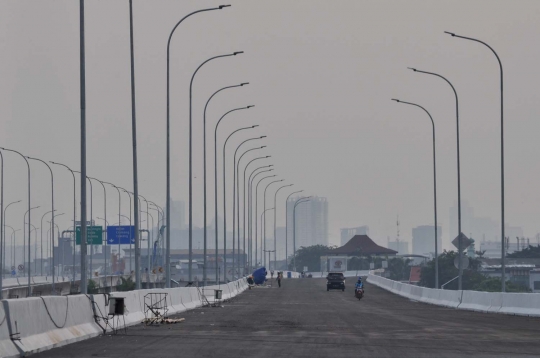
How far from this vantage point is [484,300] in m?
52.4

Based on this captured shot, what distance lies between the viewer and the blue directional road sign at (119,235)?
12106cm

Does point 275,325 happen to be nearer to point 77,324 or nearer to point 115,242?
point 77,324

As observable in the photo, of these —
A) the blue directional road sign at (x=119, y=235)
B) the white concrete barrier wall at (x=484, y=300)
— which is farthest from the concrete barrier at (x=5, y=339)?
the blue directional road sign at (x=119, y=235)

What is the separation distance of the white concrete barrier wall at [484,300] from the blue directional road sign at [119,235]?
50114 mm

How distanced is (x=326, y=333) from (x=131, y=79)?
1804 centimetres

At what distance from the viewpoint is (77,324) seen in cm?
2869

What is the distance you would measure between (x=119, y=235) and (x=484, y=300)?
7262 centimetres

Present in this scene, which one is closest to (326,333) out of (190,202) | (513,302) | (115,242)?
(513,302)

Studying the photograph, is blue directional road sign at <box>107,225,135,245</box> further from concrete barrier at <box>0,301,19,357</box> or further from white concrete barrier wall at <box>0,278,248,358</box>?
concrete barrier at <box>0,301,19,357</box>

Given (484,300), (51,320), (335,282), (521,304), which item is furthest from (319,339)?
(335,282)

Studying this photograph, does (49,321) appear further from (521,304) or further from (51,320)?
(521,304)

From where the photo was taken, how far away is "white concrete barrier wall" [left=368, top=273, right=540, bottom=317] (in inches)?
1790

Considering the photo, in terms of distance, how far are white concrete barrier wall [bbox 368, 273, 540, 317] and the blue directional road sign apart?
50114 millimetres

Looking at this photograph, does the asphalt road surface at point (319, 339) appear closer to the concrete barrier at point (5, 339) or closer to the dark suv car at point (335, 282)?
the concrete barrier at point (5, 339)
